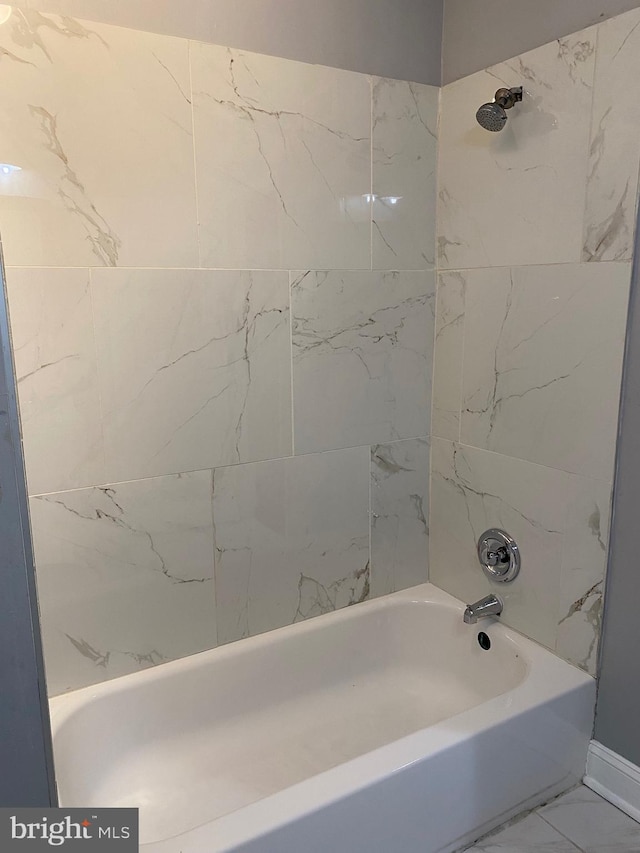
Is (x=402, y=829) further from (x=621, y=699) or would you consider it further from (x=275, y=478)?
(x=275, y=478)

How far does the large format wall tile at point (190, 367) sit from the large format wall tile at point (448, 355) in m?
0.56

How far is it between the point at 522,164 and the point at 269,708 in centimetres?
178

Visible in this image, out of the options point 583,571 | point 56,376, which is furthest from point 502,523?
point 56,376

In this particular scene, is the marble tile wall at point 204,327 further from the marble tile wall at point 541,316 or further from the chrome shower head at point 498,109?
the chrome shower head at point 498,109

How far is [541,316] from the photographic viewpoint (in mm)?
1734

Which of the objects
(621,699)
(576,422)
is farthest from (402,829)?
(576,422)

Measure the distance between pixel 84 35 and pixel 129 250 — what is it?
483 millimetres

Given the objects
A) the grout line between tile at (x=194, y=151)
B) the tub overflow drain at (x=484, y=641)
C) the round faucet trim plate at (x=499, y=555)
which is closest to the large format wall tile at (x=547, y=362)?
the round faucet trim plate at (x=499, y=555)

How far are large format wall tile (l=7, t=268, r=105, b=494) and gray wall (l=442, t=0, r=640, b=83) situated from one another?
129 cm

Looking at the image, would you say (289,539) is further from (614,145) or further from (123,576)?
(614,145)

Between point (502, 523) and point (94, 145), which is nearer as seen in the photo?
point (94, 145)

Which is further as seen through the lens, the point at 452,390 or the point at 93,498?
the point at 452,390

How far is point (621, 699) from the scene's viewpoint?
1.66m

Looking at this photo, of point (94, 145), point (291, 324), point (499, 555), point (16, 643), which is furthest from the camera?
point (499, 555)
